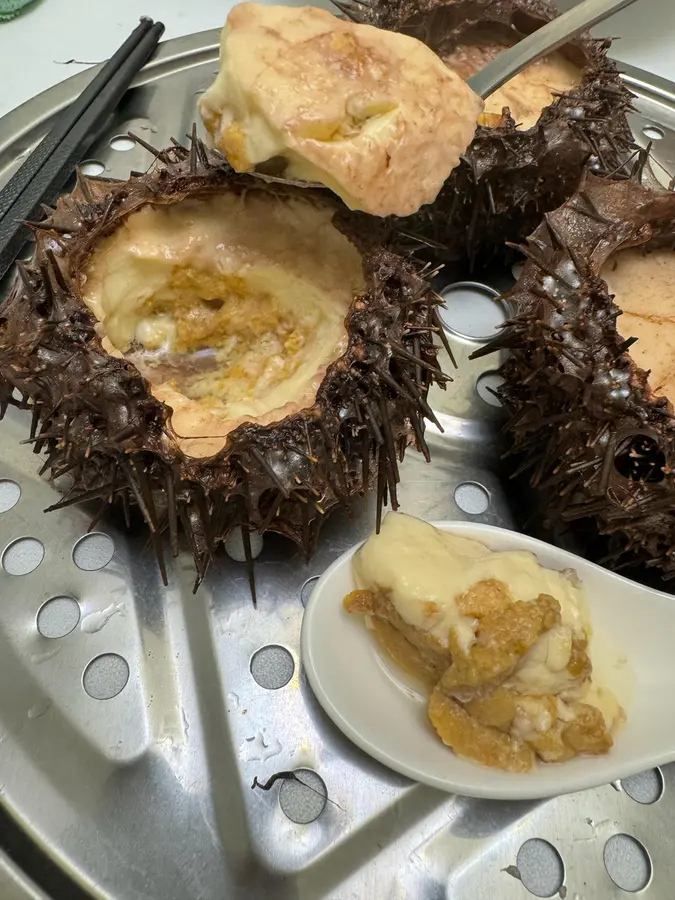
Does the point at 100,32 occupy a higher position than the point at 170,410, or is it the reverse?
the point at 100,32

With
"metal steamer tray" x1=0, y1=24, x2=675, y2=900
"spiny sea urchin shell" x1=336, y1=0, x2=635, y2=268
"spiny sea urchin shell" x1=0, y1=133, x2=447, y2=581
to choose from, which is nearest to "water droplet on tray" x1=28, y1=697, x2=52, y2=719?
"metal steamer tray" x1=0, y1=24, x2=675, y2=900

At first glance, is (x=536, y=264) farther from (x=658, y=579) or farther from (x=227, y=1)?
(x=227, y=1)

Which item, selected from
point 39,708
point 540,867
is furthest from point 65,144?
point 540,867

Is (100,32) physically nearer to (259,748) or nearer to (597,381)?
(597,381)

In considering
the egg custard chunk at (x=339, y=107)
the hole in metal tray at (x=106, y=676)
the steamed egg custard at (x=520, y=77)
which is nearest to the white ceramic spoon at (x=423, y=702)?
the hole in metal tray at (x=106, y=676)

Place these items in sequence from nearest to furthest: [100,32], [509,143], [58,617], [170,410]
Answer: [170,410]
[58,617]
[509,143]
[100,32]

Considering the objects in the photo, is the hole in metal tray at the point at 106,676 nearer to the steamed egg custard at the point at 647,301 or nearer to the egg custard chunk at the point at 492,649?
the egg custard chunk at the point at 492,649

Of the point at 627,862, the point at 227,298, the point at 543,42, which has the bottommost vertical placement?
the point at 627,862

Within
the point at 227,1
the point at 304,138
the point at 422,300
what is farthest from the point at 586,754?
the point at 227,1
